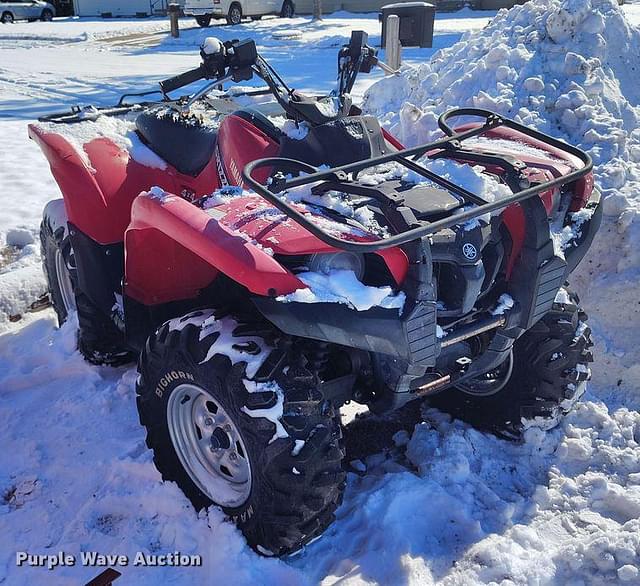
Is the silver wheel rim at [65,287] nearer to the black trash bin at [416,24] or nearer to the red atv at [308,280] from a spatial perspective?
the red atv at [308,280]

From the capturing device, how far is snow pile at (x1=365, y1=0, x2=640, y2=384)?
398cm

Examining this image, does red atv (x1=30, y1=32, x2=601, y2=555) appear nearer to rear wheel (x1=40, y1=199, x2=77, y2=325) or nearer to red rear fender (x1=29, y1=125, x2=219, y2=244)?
red rear fender (x1=29, y1=125, x2=219, y2=244)

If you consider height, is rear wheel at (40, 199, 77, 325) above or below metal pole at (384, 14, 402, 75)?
below

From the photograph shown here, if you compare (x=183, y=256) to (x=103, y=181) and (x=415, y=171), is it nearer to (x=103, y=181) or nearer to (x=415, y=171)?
(x=103, y=181)

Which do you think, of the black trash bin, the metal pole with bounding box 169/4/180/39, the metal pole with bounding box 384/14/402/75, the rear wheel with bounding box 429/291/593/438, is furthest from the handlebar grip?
the metal pole with bounding box 169/4/180/39

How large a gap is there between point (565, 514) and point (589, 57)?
3994mm

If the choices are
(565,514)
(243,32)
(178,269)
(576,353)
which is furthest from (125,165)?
(243,32)

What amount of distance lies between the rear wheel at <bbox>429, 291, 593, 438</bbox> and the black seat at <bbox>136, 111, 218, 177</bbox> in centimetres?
165

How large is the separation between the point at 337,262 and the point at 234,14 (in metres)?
22.4

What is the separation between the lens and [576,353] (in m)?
2.87

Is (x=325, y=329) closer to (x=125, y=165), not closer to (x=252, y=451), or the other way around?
(x=252, y=451)

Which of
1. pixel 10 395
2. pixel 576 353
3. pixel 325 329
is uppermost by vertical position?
pixel 325 329

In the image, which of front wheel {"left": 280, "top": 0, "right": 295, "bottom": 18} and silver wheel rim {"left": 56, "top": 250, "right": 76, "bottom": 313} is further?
front wheel {"left": 280, "top": 0, "right": 295, "bottom": 18}

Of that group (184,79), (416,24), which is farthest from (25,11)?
(184,79)
